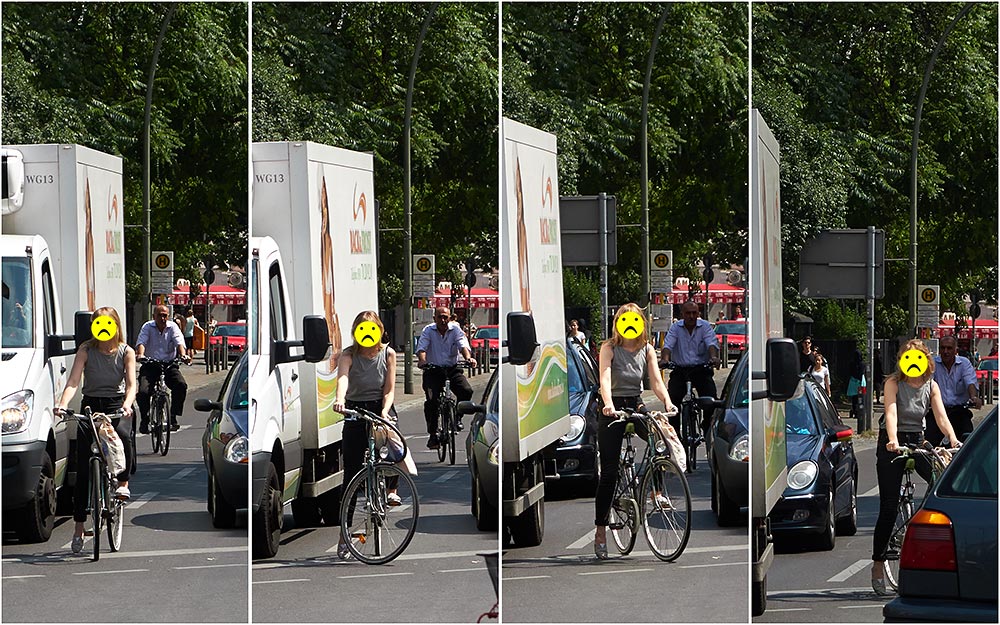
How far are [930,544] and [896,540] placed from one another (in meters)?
1.05

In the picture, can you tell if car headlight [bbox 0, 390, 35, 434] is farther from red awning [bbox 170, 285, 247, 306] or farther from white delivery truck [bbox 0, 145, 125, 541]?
red awning [bbox 170, 285, 247, 306]

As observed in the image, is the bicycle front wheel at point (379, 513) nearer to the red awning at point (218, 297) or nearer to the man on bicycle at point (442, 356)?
the man on bicycle at point (442, 356)

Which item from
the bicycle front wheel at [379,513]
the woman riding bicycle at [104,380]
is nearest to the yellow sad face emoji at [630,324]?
the bicycle front wheel at [379,513]

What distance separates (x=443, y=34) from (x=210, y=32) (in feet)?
3.55

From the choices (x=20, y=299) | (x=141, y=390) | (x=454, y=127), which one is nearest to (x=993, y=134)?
(x=454, y=127)

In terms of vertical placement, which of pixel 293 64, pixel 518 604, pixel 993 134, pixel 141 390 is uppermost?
pixel 293 64

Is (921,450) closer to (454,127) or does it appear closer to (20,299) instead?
(454,127)

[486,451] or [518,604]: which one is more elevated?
[486,451]

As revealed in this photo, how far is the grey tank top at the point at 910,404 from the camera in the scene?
613 cm

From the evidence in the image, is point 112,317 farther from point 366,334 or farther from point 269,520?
point 366,334

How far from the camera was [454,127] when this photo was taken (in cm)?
571

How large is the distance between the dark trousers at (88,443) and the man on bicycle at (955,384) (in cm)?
354

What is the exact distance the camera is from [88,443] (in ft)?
20.1

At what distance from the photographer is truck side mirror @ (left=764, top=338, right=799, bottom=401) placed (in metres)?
5.33
